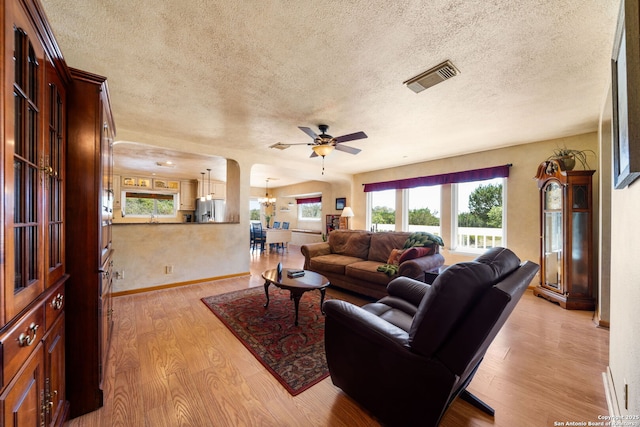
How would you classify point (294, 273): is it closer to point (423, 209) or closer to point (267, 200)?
point (423, 209)

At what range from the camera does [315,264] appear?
161 inches

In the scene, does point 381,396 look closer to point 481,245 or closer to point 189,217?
point 481,245

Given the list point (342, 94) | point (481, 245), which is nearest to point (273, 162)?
point (342, 94)

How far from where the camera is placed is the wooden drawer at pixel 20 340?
77cm

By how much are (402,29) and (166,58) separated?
5.88ft

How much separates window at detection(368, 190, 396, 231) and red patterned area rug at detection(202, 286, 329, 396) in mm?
3274

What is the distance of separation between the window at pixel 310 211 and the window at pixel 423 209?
3.66m

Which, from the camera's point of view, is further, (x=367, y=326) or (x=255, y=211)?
Answer: (x=255, y=211)

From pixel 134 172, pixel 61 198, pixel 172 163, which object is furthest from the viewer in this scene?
pixel 134 172

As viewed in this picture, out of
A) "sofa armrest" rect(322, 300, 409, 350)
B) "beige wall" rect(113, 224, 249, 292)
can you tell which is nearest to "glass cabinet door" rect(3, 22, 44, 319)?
"sofa armrest" rect(322, 300, 409, 350)

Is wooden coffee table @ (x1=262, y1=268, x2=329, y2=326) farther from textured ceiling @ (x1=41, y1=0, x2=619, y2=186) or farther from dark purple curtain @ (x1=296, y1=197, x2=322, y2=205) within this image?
dark purple curtain @ (x1=296, y1=197, x2=322, y2=205)

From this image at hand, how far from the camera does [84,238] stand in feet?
4.78

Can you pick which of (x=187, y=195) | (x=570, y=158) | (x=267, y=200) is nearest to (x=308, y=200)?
(x=267, y=200)

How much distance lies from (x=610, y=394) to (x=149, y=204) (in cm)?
947
